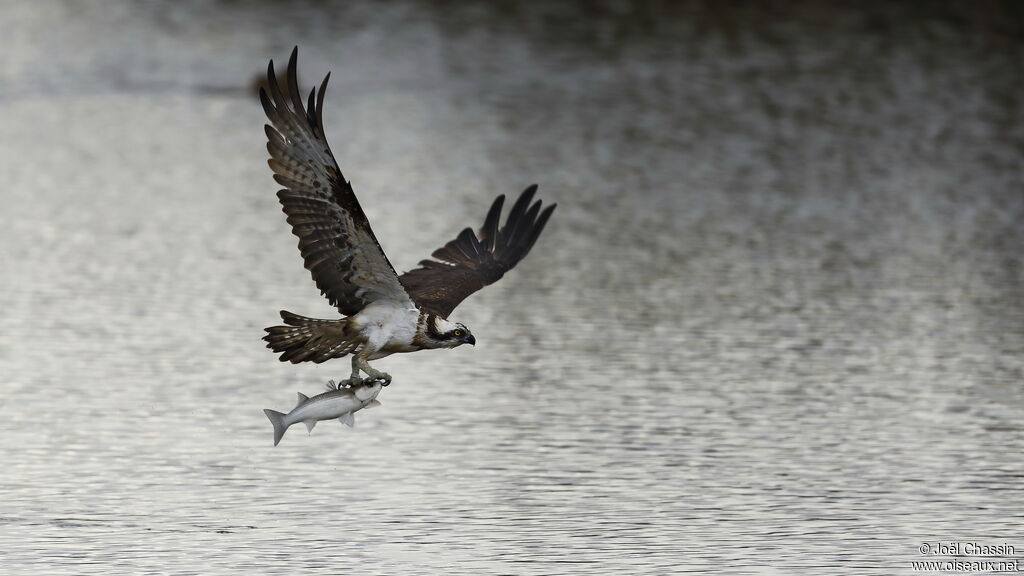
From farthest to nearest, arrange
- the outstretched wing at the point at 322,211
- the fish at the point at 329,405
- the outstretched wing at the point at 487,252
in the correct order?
the outstretched wing at the point at 487,252 < the fish at the point at 329,405 < the outstretched wing at the point at 322,211

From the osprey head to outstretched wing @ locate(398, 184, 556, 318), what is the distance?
1311 millimetres

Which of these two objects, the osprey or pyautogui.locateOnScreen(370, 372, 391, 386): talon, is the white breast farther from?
pyautogui.locateOnScreen(370, 372, 391, 386): talon

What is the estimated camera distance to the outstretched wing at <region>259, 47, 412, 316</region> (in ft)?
28.0

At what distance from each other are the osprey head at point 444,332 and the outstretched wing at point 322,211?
19 centimetres

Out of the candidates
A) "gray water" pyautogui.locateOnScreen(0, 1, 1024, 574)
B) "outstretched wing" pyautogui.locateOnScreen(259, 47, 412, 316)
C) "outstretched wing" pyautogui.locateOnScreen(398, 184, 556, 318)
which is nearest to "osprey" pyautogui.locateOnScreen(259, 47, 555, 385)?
"outstretched wing" pyautogui.locateOnScreen(259, 47, 412, 316)

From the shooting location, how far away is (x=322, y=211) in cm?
870

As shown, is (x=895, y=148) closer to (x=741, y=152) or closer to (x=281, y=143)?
(x=741, y=152)

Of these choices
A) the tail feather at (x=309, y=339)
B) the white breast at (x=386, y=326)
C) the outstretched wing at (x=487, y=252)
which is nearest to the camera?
the tail feather at (x=309, y=339)

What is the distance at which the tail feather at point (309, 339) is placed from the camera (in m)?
8.80

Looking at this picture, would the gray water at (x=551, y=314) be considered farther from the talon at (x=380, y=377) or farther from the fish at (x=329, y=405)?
the talon at (x=380, y=377)

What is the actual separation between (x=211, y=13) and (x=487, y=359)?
772 inches

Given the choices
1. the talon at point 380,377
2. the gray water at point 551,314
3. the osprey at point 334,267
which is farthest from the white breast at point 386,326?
the gray water at point 551,314

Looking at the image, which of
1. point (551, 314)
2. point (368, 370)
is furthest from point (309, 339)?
point (551, 314)

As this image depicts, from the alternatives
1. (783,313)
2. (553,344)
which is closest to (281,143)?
(553,344)
